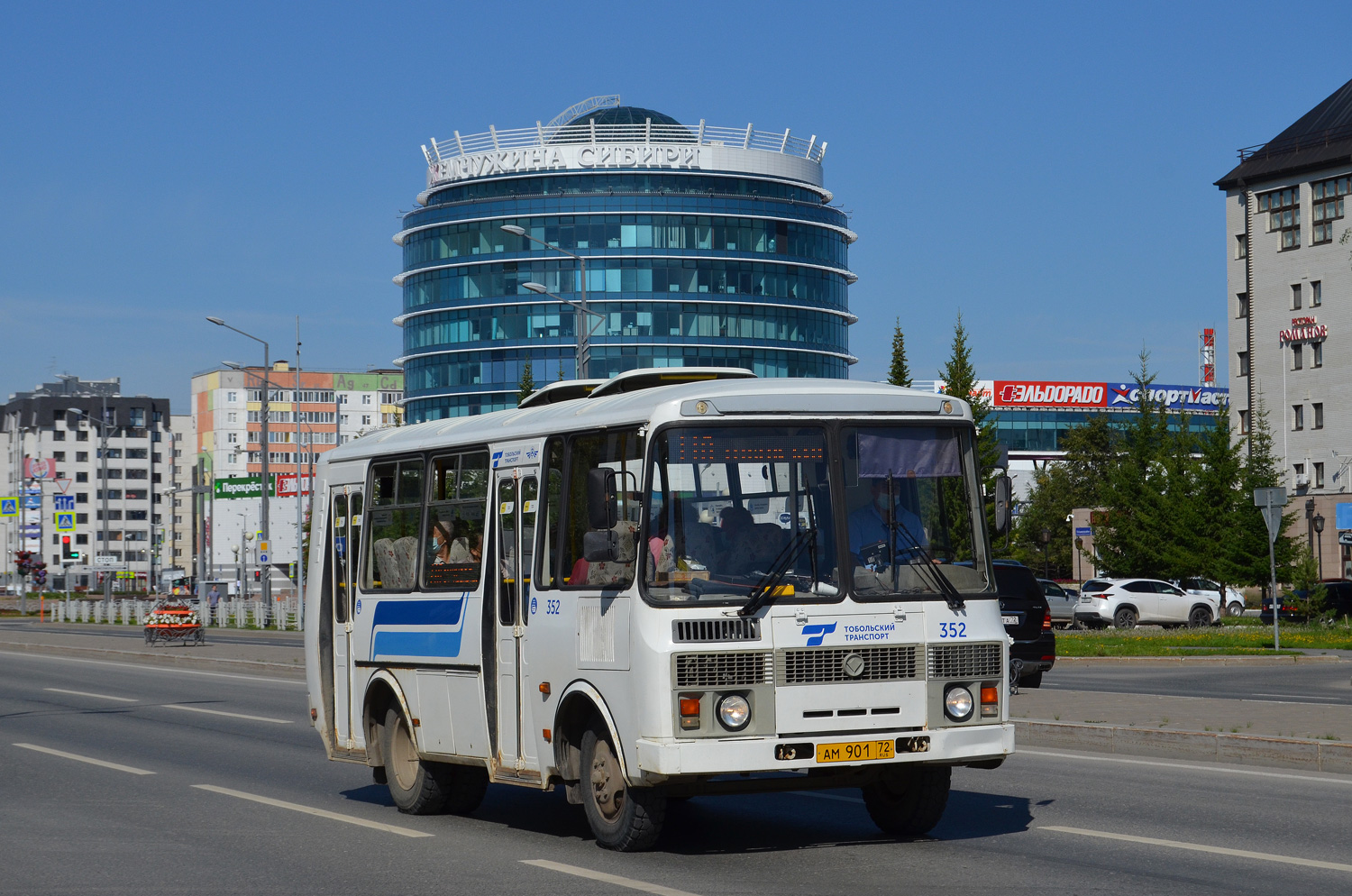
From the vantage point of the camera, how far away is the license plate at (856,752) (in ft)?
29.7

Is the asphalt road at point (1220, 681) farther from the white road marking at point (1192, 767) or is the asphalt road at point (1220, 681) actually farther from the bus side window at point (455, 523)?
the bus side window at point (455, 523)

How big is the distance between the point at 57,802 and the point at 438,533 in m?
3.80

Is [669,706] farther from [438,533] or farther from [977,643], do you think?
[438,533]

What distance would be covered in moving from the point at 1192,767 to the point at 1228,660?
18817mm

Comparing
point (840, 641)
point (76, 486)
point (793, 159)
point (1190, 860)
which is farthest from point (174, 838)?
point (76, 486)

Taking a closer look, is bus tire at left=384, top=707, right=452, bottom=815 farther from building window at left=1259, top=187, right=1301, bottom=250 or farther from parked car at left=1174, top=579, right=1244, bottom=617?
building window at left=1259, top=187, right=1301, bottom=250

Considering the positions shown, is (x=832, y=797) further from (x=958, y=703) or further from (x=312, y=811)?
(x=312, y=811)

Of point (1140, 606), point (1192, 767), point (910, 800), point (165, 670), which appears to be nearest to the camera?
point (910, 800)

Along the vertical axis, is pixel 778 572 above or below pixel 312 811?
above

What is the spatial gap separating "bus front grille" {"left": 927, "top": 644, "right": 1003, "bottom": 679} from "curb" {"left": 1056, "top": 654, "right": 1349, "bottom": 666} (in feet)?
73.6

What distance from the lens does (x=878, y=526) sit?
9.40 metres

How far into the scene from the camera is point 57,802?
1270 cm

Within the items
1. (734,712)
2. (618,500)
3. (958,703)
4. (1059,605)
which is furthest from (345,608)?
(1059,605)

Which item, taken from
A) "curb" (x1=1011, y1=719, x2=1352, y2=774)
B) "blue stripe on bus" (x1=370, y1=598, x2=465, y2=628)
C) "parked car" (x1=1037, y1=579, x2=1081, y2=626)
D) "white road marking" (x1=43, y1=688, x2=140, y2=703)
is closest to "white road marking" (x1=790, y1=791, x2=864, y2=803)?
"curb" (x1=1011, y1=719, x2=1352, y2=774)
